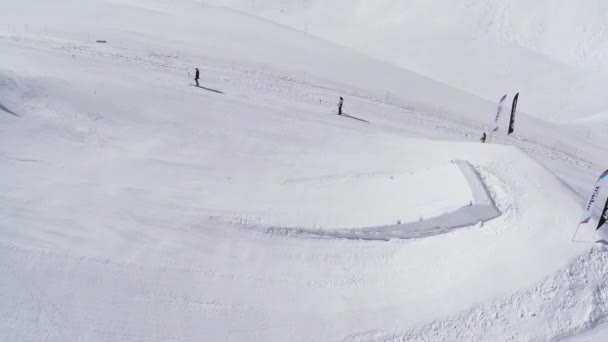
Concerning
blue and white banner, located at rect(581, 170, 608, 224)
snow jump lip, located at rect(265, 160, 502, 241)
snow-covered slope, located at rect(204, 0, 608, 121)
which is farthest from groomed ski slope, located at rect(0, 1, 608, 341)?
snow-covered slope, located at rect(204, 0, 608, 121)

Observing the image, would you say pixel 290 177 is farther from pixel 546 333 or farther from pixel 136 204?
pixel 546 333

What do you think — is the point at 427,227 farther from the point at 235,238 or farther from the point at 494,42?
the point at 494,42

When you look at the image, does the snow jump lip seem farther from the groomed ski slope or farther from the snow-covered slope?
the snow-covered slope

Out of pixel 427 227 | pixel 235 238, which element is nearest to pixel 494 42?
pixel 427 227

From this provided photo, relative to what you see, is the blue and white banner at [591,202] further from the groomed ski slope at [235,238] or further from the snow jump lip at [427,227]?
the snow jump lip at [427,227]

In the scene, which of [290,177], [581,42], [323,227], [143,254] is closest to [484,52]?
[581,42]

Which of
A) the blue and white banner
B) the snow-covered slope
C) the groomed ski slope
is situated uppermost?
the snow-covered slope
